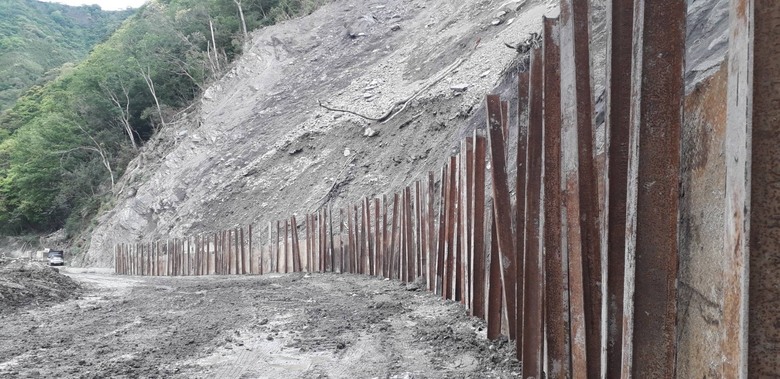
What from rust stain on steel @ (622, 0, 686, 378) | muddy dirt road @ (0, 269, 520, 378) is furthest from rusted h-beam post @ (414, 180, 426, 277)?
rust stain on steel @ (622, 0, 686, 378)

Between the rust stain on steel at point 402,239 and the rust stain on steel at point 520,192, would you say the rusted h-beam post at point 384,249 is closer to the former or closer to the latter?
the rust stain on steel at point 402,239

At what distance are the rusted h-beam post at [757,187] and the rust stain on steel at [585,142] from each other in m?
0.95

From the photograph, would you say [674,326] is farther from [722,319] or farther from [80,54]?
[80,54]

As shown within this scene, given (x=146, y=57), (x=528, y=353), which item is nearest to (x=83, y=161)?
(x=146, y=57)

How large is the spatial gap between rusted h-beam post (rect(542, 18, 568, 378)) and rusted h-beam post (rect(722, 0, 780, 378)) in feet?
3.83

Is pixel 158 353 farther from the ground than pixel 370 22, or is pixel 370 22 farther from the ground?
pixel 370 22

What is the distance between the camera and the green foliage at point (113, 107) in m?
36.9

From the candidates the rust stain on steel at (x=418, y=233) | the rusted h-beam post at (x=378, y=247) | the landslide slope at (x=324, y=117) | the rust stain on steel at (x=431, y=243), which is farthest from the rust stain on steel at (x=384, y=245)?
the landslide slope at (x=324, y=117)

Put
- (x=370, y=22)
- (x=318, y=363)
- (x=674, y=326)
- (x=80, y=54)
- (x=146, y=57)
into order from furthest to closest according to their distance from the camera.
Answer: (x=80, y=54) < (x=146, y=57) < (x=370, y=22) < (x=318, y=363) < (x=674, y=326)

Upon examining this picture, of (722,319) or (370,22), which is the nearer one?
(722,319)

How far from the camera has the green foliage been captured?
121 feet

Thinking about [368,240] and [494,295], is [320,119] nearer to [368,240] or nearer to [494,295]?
[368,240]

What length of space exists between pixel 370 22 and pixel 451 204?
23052 millimetres

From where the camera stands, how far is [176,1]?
2109 inches
